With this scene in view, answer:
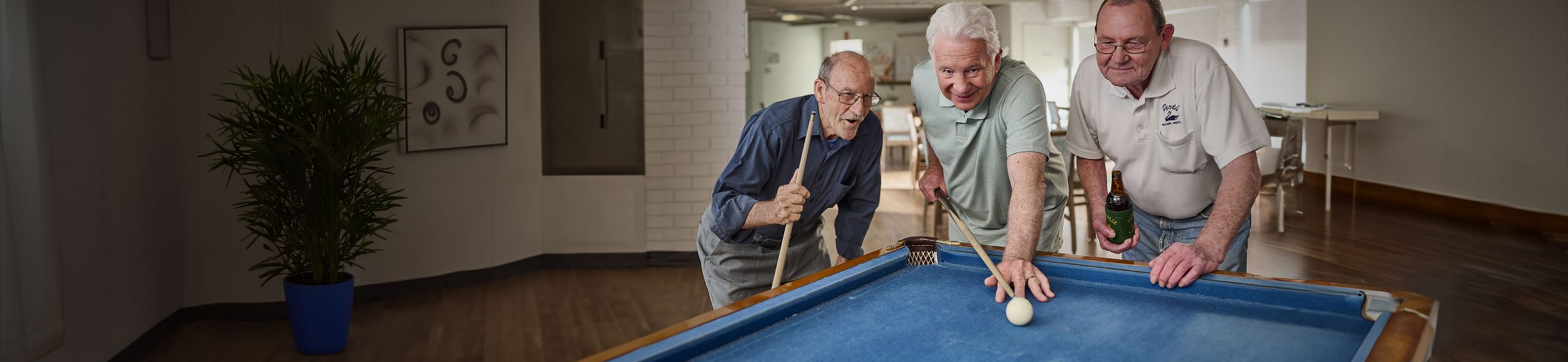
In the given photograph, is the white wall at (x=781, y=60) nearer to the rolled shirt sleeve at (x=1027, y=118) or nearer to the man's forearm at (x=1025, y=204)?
the rolled shirt sleeve at (x=1027, y=118)

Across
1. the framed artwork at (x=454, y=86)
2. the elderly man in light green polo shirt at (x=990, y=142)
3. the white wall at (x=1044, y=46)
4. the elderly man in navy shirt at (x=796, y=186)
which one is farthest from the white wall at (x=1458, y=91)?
the framed artwork at (x=454, y=86)

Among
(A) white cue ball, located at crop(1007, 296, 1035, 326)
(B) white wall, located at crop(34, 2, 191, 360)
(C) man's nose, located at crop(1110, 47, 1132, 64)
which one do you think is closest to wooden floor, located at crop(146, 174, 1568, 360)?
(B) white wall, located at crop(34, 2, 191, 360)

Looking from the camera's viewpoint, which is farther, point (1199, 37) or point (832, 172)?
point (1199, 37)

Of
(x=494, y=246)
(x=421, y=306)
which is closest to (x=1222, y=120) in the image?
(x=421, y=306)

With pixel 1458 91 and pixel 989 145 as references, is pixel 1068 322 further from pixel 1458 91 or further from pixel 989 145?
pixel 1458 91

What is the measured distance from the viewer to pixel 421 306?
543cm

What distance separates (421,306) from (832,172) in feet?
10.9

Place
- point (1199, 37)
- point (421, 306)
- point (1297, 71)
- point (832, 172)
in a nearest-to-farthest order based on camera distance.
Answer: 1. point (832, 172)
2. point (421, 306)
3. point (1297, 71)
4. point (1199, 37)

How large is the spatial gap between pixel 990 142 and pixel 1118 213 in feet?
1.47

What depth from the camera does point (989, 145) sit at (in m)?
3.04

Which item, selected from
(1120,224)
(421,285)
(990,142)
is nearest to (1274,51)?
(421,285)

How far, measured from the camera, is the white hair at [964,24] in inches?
102

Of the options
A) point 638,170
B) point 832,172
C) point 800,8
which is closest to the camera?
point 832,172

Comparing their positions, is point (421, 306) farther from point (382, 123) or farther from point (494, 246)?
point (382, 123)
